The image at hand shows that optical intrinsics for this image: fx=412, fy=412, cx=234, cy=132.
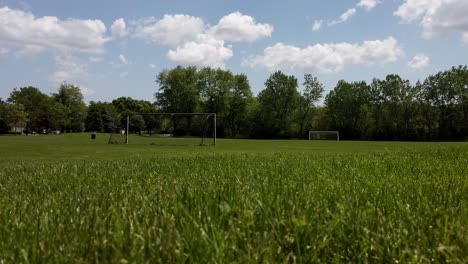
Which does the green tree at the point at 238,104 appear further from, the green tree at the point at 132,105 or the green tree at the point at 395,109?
the green tree at the point at 132,105

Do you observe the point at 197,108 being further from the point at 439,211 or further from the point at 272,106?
the point at 439,211

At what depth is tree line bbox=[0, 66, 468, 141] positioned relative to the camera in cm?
8156

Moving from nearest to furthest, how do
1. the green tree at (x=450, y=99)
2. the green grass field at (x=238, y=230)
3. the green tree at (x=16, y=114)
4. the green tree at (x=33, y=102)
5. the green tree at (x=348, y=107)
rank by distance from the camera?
1. the green grass field at (x=238, y=230)
2. the green tree at (x=450, y=99)
3. the green tree at (x=348, y=107)
4. the green tree at (x=16, y=114)
5. the green tree at (x=33, y=102)

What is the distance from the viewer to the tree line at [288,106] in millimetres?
81562

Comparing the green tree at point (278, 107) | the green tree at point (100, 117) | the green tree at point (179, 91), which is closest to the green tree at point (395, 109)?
the green tree at point (278, 107)

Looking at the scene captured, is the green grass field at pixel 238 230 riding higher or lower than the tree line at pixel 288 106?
lower

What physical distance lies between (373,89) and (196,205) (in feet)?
306

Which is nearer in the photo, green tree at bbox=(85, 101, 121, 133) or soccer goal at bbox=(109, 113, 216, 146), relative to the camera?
soccer goal at bbox=(109, 113, 216, 146)

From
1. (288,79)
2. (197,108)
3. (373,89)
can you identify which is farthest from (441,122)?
(197,108)

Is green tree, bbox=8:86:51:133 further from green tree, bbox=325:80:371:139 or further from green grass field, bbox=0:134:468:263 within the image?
green grass field, bbox=0:134:468:263

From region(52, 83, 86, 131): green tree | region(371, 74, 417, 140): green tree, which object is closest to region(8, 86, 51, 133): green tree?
region(52, 83, 86, 131): green tree

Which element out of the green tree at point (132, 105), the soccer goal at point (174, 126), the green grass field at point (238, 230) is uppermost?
the green tree at point (132, 105)

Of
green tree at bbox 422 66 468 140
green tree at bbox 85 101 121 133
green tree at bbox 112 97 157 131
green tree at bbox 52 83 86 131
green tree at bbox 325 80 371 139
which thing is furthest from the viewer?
green tree at bbox 112 97 157 131

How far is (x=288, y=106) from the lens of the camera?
97750 millimetres
